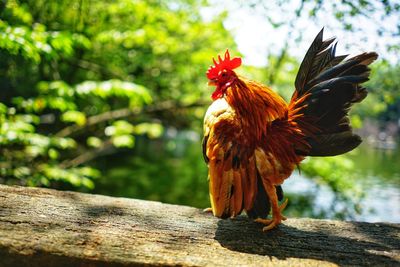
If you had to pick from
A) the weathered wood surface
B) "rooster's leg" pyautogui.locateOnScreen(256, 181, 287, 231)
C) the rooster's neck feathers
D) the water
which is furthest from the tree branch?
"rooster's leg" pyautogui.locateOnScreen(256, 181, 287, 231)

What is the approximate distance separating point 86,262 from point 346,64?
1.94m

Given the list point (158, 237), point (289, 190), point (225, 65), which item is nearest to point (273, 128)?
point (225, 65)

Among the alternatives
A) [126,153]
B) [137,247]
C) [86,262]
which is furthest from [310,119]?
[126,153]

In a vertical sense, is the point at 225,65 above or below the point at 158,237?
above

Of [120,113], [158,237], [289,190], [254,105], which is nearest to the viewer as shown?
[158,237]

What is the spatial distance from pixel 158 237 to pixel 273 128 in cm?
105

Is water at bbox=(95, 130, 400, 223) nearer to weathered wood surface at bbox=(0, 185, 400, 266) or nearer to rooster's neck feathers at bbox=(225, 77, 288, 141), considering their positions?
weathered wood surface at bbox=(0, 185, 400, 266)

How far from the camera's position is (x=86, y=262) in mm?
1785

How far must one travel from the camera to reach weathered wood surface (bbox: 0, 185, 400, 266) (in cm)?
181

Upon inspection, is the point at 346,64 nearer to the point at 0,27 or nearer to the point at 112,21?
the point at 0,27

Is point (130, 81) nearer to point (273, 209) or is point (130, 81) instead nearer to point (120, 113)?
point (120, 113)

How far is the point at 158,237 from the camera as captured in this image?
6.94 feet

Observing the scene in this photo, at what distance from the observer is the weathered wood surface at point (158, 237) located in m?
1.81

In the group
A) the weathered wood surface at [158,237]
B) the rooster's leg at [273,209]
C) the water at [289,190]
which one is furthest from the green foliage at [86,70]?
the rooster's leg at [273,209]
